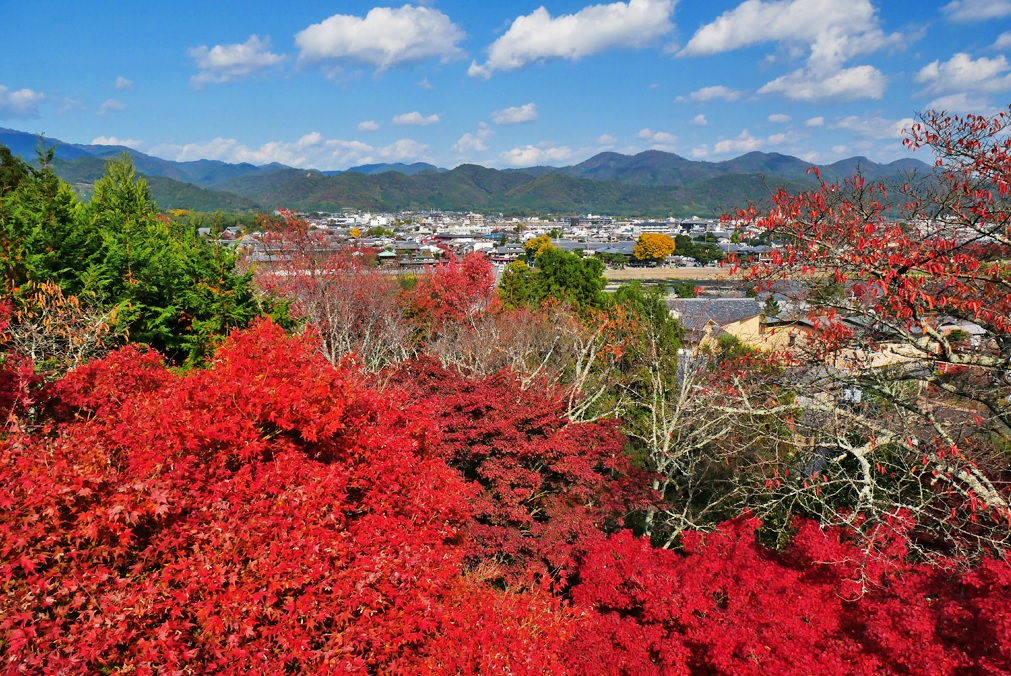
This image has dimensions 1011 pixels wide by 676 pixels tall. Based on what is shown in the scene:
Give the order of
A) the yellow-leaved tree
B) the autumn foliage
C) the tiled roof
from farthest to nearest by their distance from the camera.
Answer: the yellow-leaved tree
the tiled roof
the autumn foliage

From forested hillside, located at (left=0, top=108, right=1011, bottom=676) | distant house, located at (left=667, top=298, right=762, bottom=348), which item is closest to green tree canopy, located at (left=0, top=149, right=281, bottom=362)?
forested hillside, located at (left=0, top=108, right=1011, bottom=676)

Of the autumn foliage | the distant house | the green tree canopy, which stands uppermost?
the green tree canopy

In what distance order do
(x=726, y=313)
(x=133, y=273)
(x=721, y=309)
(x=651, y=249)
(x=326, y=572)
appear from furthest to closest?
1. (x=651, y=249)
2. (x=721, y=309)
3. (x=726, y=313)
4. (x=133, y=273)
5. (x=326, y=572)

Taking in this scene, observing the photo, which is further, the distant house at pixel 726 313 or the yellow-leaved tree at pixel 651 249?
the yellow-leaved tree at pixel 651 249

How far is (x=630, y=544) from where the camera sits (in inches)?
285

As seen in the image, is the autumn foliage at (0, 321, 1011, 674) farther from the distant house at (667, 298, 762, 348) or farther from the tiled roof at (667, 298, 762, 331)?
the tiled roof at (667, 298, 762, 331)

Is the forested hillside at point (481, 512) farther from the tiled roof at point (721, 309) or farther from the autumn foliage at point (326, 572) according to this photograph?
the tiled roof at point (721, 309)

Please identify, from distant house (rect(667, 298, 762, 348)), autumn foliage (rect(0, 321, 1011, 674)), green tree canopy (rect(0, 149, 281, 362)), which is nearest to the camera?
autumn foliage (rect(0, 321, 1011, 674))

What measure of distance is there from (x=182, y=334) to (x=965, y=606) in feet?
43.9

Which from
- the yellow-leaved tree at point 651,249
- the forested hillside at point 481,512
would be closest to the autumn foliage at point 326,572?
the forested hillside at point 481,512

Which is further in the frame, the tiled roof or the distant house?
the tiled roof

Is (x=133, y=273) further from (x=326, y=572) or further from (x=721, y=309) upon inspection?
(x=721, y=309)

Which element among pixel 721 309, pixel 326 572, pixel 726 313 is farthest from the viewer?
pixel 721 309

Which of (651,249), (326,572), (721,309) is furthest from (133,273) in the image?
(651,249)
